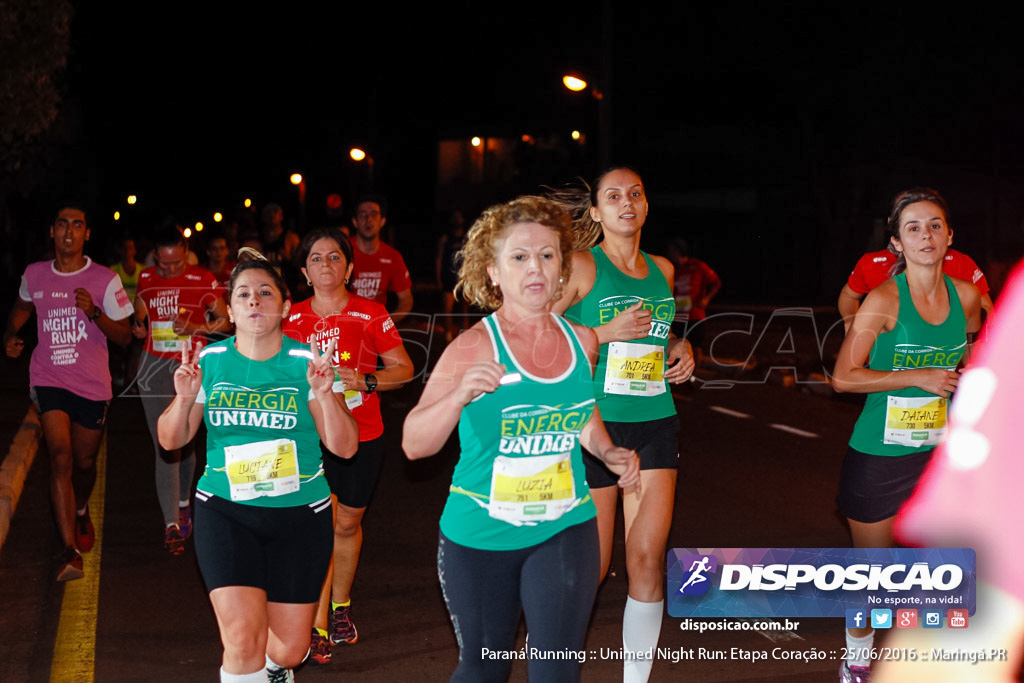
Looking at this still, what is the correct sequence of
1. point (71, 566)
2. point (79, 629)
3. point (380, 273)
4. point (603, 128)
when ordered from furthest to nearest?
point (603, 128) < point (380, 273) < point (71, 566) < point (79, 629)

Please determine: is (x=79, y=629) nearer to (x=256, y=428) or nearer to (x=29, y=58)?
(x=256, y=428)

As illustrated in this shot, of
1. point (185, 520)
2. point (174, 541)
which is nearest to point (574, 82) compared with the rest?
point (185, 520)

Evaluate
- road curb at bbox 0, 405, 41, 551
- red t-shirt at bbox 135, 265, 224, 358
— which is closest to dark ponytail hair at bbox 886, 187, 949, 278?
red t-shirt at bbox 135, 265, 224, 358

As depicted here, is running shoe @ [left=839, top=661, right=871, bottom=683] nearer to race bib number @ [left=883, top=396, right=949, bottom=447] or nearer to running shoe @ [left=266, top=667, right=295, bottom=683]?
race bib number @ [left=883, top=396, right=949, bottom=447]

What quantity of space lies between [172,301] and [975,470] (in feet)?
17.8

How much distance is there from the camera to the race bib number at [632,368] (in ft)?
16.5

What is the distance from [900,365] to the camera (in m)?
4.89

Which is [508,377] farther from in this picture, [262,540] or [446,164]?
[446,164]

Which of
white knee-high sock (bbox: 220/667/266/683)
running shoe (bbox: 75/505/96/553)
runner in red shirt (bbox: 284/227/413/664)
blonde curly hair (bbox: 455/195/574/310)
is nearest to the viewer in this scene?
blonde curly hair (bbox: 455/195/574/310)

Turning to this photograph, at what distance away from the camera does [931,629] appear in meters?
4.76

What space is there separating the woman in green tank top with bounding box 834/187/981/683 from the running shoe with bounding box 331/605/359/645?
90.8 inches

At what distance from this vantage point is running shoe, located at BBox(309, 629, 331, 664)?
5.40 meters

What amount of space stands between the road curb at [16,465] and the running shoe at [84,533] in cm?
50

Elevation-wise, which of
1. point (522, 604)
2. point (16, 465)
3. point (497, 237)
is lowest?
point (16, 465)
